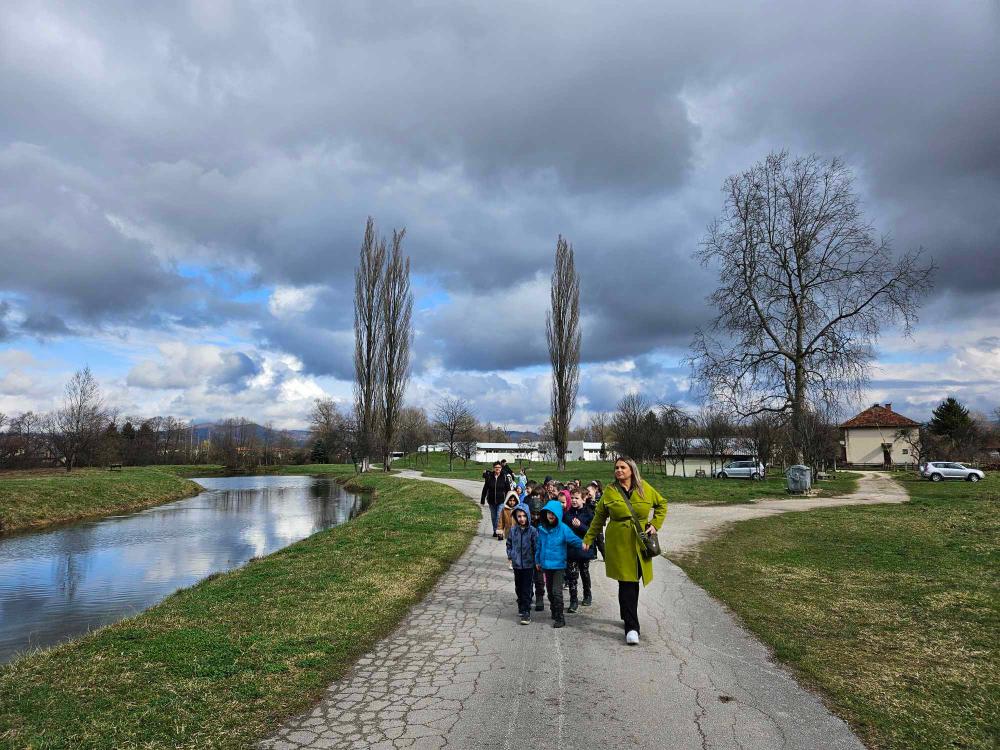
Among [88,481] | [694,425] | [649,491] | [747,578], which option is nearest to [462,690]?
[649,491]

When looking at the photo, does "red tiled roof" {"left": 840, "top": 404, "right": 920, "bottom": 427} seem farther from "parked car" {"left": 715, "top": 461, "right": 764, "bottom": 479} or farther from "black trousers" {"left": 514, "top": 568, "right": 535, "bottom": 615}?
"black trousers" {"left": 514, "top": 568, "right": 535, "bottom": 615}

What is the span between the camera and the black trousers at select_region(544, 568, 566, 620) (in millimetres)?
6504

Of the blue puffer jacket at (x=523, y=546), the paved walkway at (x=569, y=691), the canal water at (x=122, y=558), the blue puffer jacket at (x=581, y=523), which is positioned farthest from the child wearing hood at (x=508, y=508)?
the canal water at (x=122, y=558)

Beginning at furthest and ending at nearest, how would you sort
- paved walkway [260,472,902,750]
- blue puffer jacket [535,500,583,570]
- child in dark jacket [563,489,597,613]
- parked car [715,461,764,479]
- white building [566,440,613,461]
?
white building [566,440,613,461]
parked car [715,461,764,479]
child in dark jacket [563,489,597,613]
blue puffer jacket [535,500,583,570]
paved walkway [260,472,902,750]

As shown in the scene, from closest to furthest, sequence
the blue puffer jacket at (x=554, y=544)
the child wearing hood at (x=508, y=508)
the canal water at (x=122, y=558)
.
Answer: the blue puffer jacket at (x=554, y=544) → the canal water at (x=122, y=558) → the child wearing hood at (x=508, y=508)

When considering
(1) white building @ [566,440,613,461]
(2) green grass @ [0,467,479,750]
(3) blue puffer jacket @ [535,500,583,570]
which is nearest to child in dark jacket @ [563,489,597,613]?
(3) blue puffer jacket @ [535,500,583,570]

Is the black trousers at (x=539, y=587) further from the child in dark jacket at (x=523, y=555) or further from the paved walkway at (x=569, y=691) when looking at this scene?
the child in dark jacket at (x=523, y=555)

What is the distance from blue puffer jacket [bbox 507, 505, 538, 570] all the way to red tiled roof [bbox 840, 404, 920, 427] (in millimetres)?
59239

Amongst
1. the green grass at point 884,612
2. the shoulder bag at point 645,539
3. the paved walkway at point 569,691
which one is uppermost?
the shoulder bag at point 645,539

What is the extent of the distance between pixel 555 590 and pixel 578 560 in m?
0.59

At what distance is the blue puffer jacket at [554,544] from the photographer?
661 centimetres

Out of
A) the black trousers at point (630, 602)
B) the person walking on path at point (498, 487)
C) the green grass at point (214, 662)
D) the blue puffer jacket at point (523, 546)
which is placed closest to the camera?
the green grass at point (214, 662)

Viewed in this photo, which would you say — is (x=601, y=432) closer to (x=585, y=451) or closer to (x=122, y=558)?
(x=585, y=451)

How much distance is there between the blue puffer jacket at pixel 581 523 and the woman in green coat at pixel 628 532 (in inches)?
38.3
